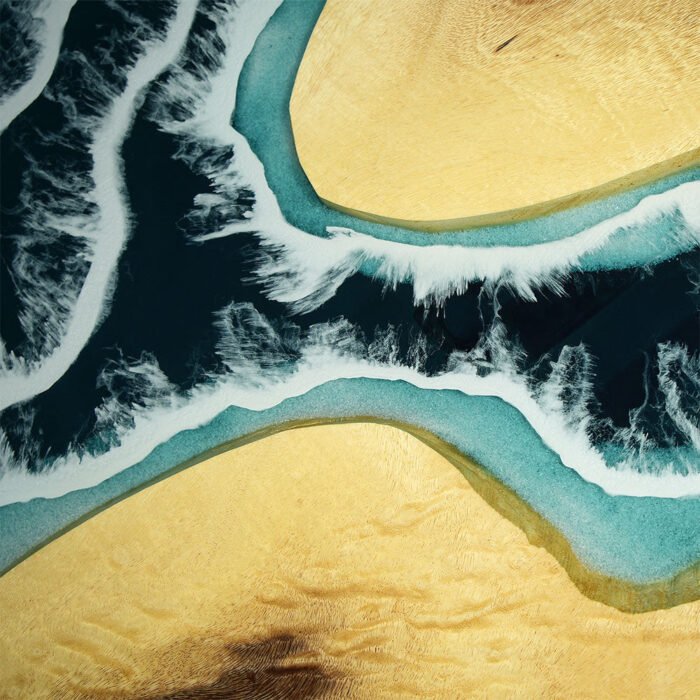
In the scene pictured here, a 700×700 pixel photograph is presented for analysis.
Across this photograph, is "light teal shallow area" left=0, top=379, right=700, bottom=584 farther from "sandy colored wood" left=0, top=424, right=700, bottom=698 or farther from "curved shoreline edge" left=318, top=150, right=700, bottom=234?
"curved shoreline edge" left=318, top=150, right=700, bottom=234

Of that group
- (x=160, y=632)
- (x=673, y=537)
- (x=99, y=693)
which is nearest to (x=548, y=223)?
(x=673, y=537)

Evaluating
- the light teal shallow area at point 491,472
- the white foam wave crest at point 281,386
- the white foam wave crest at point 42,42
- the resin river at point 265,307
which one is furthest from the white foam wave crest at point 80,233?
the light teal shallow area at point 491,472

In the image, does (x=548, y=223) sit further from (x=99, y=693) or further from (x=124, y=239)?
(x=99, y=693)

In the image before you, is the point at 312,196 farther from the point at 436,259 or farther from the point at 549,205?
the point at 549,205

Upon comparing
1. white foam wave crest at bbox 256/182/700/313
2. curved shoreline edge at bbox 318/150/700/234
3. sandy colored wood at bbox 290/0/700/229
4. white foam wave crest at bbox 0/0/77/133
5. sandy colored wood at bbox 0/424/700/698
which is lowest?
sandy colored wood at bbox 0/424/700/698

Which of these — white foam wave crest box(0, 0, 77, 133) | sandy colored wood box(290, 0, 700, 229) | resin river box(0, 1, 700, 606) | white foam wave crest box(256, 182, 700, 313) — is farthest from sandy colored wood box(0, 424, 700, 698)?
white foam wave crest box(0, 0, 77, 133)

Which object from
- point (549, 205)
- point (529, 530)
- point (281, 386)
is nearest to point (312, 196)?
point (281, 386)

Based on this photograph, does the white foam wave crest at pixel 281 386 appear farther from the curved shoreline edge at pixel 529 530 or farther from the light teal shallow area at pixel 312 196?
the light teal shallow area at pixel 312 196
